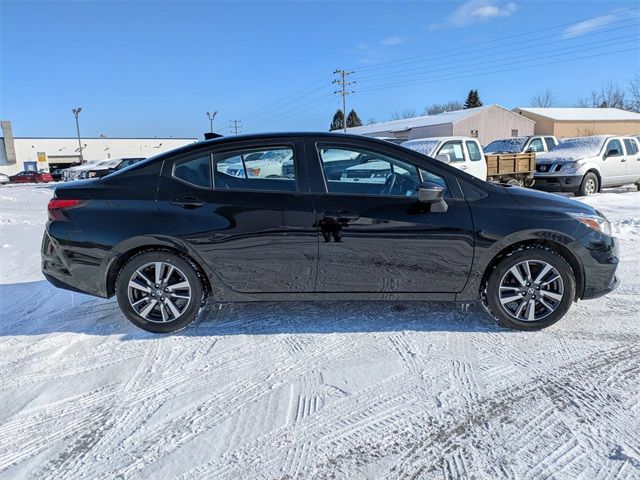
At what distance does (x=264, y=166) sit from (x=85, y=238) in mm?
1575

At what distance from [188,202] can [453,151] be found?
31.3 ft

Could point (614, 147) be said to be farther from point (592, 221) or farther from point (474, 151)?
point (592, 221)

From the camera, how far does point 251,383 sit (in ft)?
9.80

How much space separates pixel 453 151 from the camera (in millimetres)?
11703

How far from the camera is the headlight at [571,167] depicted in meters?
12.8

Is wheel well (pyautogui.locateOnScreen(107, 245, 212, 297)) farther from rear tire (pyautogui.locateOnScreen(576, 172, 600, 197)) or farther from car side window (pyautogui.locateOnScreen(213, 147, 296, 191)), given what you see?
rear tire (pyautogui.locateOnScreen(576, 172, 600, 197))

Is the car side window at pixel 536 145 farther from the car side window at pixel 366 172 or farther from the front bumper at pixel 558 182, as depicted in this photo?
the car side window at pixel 366 172

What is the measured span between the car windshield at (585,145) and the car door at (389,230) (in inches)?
482

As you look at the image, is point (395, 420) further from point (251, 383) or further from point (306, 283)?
point (306, 283)

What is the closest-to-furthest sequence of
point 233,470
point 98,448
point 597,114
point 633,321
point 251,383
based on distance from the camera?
point 233,470 → point 98,448 → point 251,383 → point 633,321 → point 597,114

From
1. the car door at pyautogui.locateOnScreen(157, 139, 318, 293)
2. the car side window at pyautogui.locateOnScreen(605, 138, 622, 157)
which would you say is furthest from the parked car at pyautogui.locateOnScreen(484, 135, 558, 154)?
the car door at pyautogui.locateOnScreen(157, 139, 318, 293)

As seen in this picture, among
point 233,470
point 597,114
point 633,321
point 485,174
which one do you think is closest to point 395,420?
point 233,470

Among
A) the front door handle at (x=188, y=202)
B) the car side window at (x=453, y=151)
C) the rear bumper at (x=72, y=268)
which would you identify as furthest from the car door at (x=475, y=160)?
the rear bumper at (x=72, y=268)

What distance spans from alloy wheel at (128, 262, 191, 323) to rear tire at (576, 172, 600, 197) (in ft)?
41.8
